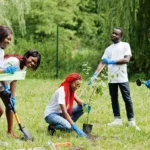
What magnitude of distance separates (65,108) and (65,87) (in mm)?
318

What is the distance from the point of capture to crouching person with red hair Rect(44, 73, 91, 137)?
21.0 ft

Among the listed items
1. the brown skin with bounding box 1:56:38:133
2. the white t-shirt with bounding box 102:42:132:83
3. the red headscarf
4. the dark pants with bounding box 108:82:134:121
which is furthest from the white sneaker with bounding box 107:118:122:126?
the brown skin with bounding box 1:56:38:133

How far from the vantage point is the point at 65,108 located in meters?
6.40

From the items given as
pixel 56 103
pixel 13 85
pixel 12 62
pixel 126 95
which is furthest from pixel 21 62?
pixel 126 95

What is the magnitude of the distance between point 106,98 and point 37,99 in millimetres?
1621

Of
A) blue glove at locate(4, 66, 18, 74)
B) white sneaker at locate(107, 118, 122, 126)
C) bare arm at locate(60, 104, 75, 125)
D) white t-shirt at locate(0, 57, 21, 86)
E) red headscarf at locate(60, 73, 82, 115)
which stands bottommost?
white sneaker at locate(107, 118, 122, 126)

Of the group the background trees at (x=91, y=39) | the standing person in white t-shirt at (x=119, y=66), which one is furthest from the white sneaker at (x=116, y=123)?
the background trees at (x=91, y=39)

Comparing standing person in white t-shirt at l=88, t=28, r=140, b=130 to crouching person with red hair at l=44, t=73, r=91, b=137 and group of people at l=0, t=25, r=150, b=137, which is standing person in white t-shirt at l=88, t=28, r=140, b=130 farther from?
crouching person with red hair at l=44, t=73, r=91, b=137

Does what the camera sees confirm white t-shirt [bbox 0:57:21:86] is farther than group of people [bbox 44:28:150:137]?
No

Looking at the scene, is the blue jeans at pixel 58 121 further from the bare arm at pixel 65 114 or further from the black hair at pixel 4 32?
the black hair at pixel 4 32

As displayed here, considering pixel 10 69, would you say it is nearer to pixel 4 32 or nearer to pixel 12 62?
pixel 12 62

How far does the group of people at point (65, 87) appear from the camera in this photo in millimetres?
6020

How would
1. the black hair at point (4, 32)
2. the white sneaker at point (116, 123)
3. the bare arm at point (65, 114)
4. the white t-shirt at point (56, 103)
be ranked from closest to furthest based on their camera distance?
the black hair at point (4, 32) → the bare arm at point (65, 114) → the white t-shirt at point (56, 103) → the white sneaker at point (116, 123)

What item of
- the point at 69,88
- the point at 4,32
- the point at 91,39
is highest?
the point at 4,32
